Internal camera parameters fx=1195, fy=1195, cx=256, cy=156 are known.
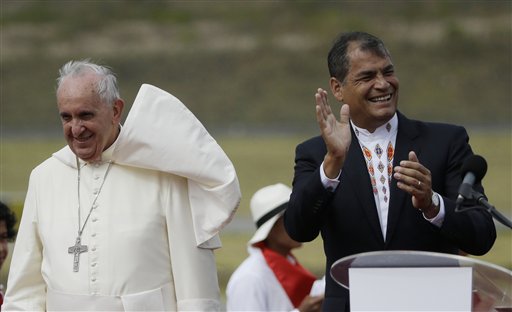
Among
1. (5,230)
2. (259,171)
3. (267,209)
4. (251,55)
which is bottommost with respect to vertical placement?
(5,230)

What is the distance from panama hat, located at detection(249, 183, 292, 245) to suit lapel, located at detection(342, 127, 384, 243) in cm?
187

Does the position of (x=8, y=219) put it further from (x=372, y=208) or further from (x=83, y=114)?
(x=372, y=208)

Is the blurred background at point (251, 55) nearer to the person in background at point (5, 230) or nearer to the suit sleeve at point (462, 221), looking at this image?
the person in background at point (5, 230)

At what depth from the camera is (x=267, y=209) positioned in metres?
5.95

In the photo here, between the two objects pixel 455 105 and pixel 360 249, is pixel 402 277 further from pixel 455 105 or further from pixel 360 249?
pixel 455 105

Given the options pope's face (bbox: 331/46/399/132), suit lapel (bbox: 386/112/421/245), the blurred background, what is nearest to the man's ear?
pope's face (bbox: 331/46/399/132)

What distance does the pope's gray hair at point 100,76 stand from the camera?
159 inches

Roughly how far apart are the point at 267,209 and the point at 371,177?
2.05 metres

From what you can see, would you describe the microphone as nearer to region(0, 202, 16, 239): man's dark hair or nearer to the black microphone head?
the black microphone head

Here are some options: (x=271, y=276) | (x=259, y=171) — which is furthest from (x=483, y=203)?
(x=259, y=171)

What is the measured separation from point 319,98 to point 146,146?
728mm

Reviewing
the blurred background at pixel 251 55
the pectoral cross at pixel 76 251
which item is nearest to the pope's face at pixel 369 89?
the pectoral cross at pixel 76 251

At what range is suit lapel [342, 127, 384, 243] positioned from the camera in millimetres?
3854

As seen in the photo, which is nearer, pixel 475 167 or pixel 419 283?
pixel 419 283
